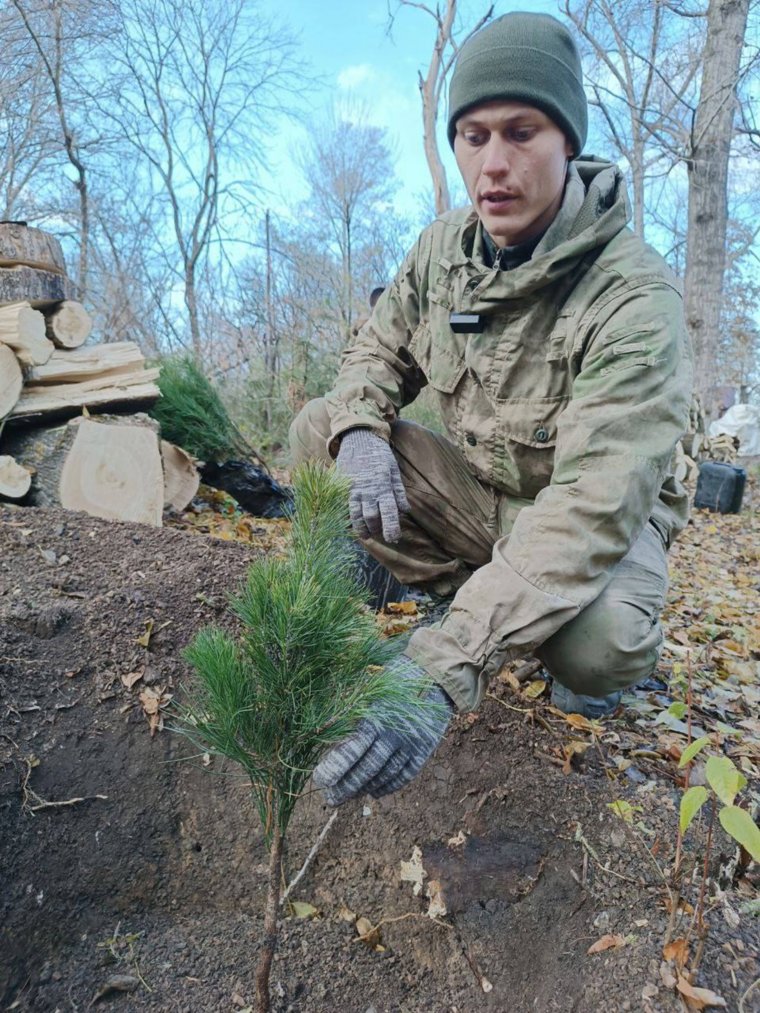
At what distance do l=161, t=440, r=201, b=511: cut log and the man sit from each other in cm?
171

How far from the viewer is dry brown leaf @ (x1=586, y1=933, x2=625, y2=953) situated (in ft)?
4.47

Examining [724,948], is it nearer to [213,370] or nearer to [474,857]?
[474,857]

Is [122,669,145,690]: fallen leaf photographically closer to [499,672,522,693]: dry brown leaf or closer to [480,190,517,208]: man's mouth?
[499,672,522,693]: dry brown leaf

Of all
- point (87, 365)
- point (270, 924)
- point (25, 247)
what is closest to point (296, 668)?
point (270, 924)

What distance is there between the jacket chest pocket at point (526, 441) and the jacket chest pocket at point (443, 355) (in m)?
0.19

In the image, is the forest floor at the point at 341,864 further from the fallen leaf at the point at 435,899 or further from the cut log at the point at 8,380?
the cut log at the point at 8,380

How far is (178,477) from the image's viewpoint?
3.96 meters

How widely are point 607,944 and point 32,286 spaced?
344cm

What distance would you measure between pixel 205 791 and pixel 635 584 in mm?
1209

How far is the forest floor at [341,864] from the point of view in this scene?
141 cm

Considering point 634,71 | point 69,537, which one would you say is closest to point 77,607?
point 69,537

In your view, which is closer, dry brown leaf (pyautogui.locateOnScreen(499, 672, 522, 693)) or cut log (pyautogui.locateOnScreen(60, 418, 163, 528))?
dry brown leaf (pyautogui.locateOnScreen(499, 672, 522, 693))

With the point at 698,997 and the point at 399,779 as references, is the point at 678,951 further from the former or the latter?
the point at 399,779

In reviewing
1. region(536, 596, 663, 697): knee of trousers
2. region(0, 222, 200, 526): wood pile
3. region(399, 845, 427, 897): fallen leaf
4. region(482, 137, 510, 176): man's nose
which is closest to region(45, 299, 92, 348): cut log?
region(0, 222, 200, 526): wood pile
